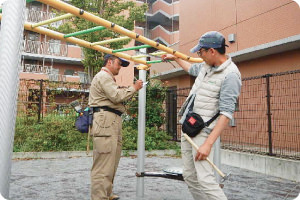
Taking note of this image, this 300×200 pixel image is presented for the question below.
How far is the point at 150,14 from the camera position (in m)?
22.8

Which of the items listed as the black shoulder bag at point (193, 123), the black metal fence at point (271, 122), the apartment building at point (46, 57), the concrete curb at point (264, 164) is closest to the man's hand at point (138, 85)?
the black shoulder bag at point (193, 123)

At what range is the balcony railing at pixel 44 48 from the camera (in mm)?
19734

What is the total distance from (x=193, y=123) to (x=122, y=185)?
7.88ft

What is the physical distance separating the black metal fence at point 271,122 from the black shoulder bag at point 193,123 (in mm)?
3794

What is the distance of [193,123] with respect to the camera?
2.08 m

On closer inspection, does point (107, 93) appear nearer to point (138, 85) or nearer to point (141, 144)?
point (138, 85)

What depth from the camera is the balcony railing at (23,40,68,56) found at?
64.7ft

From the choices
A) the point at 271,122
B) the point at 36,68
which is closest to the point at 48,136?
the point at 271,122

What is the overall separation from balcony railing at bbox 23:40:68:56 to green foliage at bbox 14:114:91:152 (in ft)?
45.9

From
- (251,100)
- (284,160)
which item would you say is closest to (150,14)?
(251,100)

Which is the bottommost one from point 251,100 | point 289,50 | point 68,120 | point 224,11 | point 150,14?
point 68,120

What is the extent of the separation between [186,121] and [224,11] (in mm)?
7923

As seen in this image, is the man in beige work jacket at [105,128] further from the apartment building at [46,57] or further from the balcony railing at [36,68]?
the balcony railing at [36,68]

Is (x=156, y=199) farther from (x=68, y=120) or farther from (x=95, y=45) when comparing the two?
(x=68, y=120)
